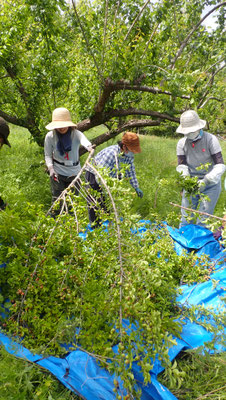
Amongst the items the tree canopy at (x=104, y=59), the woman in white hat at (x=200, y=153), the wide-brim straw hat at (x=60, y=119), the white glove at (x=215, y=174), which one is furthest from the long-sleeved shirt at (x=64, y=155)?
the white glove at (x=215, y=174)

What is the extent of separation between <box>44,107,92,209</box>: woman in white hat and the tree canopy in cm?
108

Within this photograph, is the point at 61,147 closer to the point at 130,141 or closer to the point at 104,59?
the point at 130,141

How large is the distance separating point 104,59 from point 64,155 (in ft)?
6.02

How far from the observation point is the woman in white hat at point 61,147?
3.26 meters

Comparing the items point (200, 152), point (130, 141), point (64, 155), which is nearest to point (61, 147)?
point (64, 155)

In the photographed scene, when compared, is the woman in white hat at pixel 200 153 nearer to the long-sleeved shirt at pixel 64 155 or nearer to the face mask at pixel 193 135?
the face mask at pixel 193 135

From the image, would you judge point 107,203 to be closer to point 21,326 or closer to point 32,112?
point 21,326

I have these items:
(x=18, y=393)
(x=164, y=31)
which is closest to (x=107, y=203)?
(x=18, y=393)

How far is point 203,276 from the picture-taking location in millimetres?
2770

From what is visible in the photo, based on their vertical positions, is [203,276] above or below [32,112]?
below

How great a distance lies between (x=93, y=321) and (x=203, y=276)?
1480 millimetres

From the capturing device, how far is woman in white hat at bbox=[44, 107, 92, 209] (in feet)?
10.7

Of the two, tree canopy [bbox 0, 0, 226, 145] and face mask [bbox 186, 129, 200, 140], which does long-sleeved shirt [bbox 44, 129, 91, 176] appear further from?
face mask [bbox 186, 129, 200, 140]

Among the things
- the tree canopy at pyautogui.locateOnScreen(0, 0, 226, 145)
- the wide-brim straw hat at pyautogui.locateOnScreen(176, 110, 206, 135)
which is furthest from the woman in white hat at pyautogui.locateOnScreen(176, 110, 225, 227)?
the tree canopy at pyautogui.locateOnScreen(0, 0, 226, 145)
